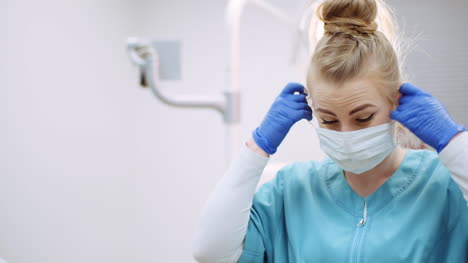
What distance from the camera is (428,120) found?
2.96ft

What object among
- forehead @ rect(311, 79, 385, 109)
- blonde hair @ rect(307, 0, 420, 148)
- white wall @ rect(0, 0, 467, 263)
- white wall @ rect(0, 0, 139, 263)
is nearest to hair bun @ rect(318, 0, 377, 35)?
blonde hair @ rect(307, 0, 420, 148)

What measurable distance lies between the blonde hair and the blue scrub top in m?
0.13

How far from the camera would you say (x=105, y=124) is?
2.63m

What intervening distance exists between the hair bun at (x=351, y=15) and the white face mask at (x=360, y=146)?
193 mm

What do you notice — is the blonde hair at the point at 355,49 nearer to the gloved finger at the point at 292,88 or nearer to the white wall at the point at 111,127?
the gloved finger at the point at 292,88

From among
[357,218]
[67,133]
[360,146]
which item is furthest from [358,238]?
[67,133]

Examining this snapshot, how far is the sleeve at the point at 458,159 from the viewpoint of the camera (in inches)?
33.5

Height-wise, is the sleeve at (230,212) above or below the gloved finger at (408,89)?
below

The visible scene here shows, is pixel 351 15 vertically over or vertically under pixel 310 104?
over

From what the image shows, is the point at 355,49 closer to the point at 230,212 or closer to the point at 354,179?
the point at 354,179

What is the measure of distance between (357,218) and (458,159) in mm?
230

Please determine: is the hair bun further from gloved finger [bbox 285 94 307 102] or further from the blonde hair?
gloved finger [bbox 285 94 307 102]

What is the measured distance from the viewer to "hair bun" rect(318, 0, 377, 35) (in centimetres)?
94

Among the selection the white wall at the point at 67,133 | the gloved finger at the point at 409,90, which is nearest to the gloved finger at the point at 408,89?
the gloved finger at the point at 409,90
